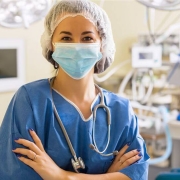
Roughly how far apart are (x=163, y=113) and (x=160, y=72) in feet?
3.00

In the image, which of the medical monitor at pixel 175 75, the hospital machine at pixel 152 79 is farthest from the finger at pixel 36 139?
the medical monitor at pixel 175 75

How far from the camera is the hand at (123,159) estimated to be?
1464mm

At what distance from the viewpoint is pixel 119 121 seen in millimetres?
1496

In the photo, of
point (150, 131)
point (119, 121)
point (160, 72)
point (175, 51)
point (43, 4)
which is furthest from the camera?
point (160, 72)

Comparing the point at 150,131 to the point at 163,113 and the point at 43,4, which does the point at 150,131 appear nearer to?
the point at 163,113

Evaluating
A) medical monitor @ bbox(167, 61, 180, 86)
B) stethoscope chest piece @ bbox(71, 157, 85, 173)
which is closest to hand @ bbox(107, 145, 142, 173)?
stethoscope chest piece @ bbox(71, 157, 85, 173)

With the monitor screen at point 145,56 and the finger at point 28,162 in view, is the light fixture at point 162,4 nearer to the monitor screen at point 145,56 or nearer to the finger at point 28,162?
the finger at point 28,162

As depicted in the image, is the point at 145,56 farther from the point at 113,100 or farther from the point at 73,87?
the point at 73,87

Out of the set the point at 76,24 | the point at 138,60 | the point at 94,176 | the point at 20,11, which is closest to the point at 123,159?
the point at 94,176

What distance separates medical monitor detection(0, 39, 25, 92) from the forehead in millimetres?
1162

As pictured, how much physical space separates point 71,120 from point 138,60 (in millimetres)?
1571

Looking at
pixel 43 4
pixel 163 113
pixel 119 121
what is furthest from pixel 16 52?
pixel 119 121

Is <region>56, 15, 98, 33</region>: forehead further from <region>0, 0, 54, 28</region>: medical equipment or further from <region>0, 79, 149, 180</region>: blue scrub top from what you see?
<region>0, 0, 54, 28</region>: medical equipment

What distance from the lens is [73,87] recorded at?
146 centimetres
